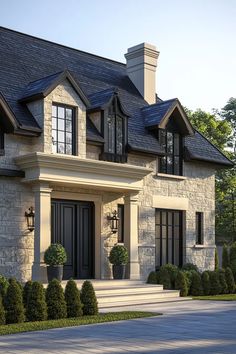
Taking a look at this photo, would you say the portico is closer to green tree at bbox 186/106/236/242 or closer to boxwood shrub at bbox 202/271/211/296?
boxwood shrub at bbox 202/271/211/296

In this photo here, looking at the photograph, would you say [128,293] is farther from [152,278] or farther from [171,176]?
[171,176]

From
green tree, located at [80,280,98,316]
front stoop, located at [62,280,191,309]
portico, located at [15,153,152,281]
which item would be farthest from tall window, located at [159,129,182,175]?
green tree, located at [80,280,98,316]

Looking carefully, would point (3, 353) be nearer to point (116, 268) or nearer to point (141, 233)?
point (116, 268)

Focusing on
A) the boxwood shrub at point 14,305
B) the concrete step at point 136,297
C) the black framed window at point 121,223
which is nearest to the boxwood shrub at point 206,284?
the concrete step at point 136,297

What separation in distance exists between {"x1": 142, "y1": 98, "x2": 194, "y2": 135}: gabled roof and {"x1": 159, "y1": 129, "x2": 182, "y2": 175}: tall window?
41 cm

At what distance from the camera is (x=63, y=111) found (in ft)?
61.4

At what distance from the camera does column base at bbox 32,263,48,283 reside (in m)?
17.1

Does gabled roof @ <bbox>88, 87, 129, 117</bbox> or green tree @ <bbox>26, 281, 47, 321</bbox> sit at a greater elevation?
gabled roof @ <bbox>88, 87, 129, 117</bbox>

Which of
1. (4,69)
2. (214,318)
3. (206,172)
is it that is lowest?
(214,318)

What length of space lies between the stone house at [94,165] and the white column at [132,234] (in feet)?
0.12

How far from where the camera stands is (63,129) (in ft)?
61.5

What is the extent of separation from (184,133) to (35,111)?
6.95 meters

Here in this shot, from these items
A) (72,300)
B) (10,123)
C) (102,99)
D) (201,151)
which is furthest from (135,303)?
(201,151)

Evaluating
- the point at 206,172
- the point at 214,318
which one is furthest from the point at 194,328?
the point at 206,172
